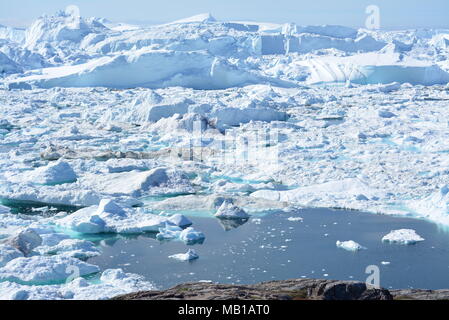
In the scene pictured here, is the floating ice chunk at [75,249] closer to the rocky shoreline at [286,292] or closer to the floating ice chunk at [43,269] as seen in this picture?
the floating ice chunk at [43,269]

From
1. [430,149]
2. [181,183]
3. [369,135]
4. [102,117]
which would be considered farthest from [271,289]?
[102,117]

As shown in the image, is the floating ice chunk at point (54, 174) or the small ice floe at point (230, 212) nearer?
the small ice floe at point (230, 212)

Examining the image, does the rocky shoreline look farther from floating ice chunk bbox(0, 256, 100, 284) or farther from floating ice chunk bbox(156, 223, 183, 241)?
floating ice chunk bbox(156, 223, 183, 241)

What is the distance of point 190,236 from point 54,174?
3915 mm

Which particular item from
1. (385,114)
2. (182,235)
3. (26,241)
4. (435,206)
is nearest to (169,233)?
(182,235)

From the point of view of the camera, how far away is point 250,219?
8617mm

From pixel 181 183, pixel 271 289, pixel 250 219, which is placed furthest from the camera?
pixel 181 183

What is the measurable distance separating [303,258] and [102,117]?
11.7 meters

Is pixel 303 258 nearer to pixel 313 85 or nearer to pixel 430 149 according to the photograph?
pixel 430 149

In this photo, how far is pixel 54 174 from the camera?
34.8ft

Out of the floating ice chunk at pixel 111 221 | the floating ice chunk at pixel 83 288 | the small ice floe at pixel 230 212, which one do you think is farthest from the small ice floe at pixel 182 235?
the floating ice chunk at pixel 83 288

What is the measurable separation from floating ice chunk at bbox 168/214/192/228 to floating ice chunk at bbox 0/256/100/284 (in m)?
1.87

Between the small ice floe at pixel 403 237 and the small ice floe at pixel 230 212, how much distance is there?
6.66 ft

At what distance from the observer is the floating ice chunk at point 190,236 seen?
7691 mm
